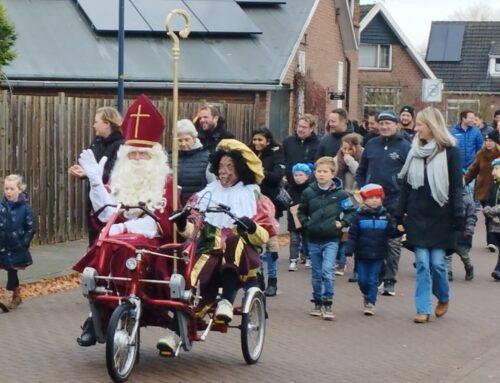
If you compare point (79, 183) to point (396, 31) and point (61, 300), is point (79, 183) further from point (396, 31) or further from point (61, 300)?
point (396, 31)

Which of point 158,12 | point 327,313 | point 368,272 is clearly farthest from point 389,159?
point 158,12

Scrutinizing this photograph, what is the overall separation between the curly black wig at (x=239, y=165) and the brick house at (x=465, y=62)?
5270cm

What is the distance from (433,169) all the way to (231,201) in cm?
279

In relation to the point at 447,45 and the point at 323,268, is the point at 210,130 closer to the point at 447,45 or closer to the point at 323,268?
the point at 323,268

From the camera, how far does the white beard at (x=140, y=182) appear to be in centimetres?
873

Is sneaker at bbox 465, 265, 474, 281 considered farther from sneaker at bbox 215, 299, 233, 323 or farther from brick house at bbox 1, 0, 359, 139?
brick house at bbox 1, 0, 359, 139

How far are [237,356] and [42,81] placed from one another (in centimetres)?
1768

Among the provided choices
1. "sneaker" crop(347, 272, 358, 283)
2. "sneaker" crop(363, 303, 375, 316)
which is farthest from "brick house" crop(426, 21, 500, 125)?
"sneaker" crop(363, 303, 375, 316)

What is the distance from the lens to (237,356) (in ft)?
31.2

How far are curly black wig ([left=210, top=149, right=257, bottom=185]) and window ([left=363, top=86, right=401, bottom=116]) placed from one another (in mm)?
45966

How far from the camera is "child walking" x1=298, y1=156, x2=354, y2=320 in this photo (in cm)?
1153

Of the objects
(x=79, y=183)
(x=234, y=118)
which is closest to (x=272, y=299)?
(x=79, y=183)

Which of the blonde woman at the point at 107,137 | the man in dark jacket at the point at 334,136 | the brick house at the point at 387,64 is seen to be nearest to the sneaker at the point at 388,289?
the man in dark jacket at the point at 334,136

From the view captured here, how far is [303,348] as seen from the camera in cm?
1004
